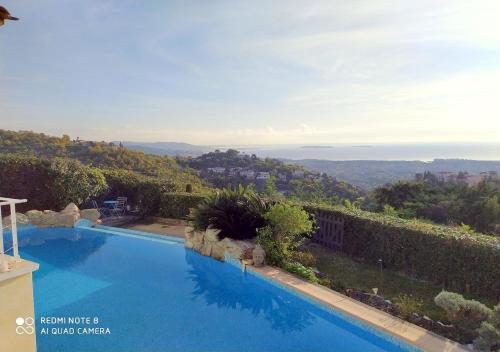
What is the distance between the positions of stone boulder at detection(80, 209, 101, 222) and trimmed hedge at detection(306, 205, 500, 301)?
8643mm

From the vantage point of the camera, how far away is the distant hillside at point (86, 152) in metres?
23.3

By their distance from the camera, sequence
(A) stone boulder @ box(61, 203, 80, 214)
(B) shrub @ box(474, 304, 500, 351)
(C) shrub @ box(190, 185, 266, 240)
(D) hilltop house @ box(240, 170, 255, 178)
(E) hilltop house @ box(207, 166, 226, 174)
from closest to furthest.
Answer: (B) shrub @ box(474, 304, 500, 351)
(C) shrub @ box(190, 185, 266, 240)
(A) stone boulder @ box(61, 203, 80, 214)
(D) hilltop house @ box(240, 170, 255, 178)
(E) hilltop house @ box(207, 166, 226, 174)

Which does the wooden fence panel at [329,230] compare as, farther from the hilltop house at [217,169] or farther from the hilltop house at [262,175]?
the hilltop house at [217,169]

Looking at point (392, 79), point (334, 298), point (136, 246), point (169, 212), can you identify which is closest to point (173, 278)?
point (136, 246)

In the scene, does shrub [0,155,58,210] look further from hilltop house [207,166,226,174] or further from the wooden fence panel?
hilltop house [207,166,226,174]

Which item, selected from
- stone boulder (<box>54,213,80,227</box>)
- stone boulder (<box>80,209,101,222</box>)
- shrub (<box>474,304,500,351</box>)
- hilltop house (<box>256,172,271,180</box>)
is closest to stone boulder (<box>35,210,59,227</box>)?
stone boulder (<box>54,213,80,227</box>)

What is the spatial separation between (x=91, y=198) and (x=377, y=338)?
1202 centimetres

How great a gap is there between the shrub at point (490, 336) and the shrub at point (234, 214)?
16.7 ft

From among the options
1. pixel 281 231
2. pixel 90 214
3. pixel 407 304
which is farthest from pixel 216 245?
pixel 90 214

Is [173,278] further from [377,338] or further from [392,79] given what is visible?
[392,79]

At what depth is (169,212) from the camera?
13.0 meters

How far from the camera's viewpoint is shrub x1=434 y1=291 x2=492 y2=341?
4.96m

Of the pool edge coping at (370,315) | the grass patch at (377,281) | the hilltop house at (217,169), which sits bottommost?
the grass patch at (377,281)

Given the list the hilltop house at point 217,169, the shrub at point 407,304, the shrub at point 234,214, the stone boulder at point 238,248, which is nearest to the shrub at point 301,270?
the stone boulder at point 238,248
